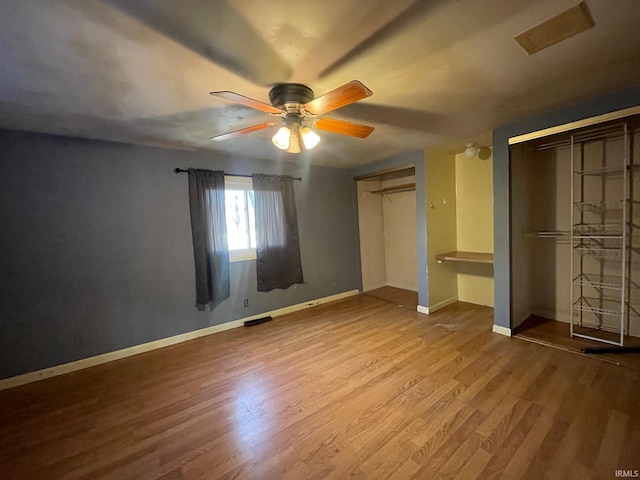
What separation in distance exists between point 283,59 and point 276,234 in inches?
105

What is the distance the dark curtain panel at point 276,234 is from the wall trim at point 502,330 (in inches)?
104

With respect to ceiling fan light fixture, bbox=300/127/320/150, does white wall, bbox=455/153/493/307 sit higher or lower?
lower

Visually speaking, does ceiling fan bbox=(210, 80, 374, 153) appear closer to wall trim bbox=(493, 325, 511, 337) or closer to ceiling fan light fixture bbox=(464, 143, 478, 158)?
ceiling fan light fixture bbox=(464, 143, 478, 158)

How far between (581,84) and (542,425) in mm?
2443

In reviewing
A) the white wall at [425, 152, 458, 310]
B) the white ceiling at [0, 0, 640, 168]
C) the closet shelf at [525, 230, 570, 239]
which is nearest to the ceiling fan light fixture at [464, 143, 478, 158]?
the white wall at [425, 152, 458, 310]

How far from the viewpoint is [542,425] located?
174 cm

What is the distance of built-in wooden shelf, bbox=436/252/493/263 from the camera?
3509 mm

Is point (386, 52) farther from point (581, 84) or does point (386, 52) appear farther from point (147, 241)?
point (147, 241)

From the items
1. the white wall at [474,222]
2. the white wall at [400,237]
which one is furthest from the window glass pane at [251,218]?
the white wall at [474,222]

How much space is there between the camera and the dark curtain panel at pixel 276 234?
3.84 metres

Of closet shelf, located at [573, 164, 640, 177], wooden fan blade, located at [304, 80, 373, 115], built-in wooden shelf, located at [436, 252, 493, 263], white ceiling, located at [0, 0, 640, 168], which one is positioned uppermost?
white ceiling, located at [0, 0, 640, 168]

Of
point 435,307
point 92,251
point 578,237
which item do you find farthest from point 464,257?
point 92,251

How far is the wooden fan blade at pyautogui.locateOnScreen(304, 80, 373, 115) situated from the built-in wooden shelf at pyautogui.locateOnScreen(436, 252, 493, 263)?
283 cm

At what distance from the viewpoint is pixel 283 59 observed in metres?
1.53
